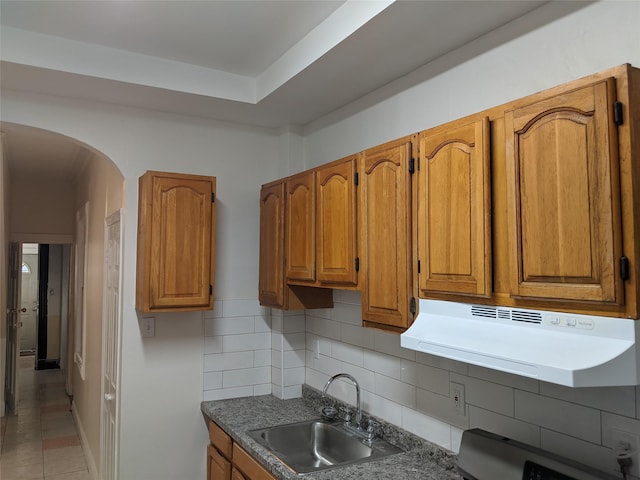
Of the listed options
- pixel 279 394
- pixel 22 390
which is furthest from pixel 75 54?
pixel 22 390

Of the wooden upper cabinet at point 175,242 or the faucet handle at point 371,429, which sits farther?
the wooden upper cabinet at point 175,242

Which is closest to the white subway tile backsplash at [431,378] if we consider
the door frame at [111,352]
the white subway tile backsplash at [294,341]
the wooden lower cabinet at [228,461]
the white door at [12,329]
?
the wooden lower cabinet at [228,461]

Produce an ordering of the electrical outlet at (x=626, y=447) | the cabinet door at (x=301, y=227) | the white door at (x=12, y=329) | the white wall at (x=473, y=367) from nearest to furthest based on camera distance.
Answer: the electrical outlet at (x=626, y=447) < the white wall at (x=473, y=367) < the cabinet door at (x=301, y=227) < the white door at (x=12, y=329)

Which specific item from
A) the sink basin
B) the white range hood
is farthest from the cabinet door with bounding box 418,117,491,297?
the sink basin

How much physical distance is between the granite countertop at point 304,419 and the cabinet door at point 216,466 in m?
0.18

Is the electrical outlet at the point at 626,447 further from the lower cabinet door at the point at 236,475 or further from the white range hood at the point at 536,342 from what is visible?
the lower cabinet door at the point at 236,475

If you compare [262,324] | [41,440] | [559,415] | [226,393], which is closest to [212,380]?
[226,393]

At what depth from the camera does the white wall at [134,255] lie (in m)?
2.75

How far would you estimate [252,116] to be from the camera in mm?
3049

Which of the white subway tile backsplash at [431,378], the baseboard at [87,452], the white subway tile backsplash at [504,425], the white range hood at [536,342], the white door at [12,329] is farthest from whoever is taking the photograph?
the white door at [12,329]

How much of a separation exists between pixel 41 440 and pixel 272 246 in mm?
3853

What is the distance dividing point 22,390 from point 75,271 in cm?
220

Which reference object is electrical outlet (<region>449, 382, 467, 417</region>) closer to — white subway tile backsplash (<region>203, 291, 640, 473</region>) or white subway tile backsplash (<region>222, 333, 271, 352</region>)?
white subway tile backsplash (<region>203, 291, 640, 473</region>)

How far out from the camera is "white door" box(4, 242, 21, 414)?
583cm
